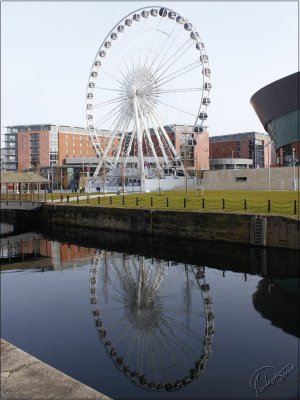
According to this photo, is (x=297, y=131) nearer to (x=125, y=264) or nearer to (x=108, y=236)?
(x=108, y=236)

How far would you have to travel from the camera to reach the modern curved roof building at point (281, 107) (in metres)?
77.5

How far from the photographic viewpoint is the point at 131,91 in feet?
208

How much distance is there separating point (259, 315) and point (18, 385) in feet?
37.3

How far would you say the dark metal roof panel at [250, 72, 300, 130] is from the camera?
76.6m

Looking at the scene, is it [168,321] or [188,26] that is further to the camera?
[188,26]

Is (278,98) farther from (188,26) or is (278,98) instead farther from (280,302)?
(280,302)

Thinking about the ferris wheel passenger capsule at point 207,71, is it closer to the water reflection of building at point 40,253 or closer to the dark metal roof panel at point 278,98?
the dark metal roof panel at point 278,98

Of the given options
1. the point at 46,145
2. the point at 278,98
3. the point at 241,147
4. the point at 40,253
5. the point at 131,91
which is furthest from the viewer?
the point at 241,147

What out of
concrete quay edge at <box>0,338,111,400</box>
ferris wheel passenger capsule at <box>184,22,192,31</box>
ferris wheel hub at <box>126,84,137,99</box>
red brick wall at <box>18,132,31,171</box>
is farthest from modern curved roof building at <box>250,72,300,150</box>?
red brick wall at <box>18,132,31,171</box>

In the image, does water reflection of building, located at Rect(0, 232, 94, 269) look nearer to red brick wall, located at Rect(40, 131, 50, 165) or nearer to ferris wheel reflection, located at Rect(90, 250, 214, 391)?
ferris wheel reflection, located at Rect(90, 250, 214, 391)

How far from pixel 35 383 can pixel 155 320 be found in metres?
9.29

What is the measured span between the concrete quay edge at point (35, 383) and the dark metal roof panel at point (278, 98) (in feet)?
247

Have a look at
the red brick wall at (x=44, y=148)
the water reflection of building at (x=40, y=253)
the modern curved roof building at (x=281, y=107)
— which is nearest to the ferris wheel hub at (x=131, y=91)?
the water reflection of building at (x=40, y=253)

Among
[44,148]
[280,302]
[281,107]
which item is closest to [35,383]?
[280,302]
